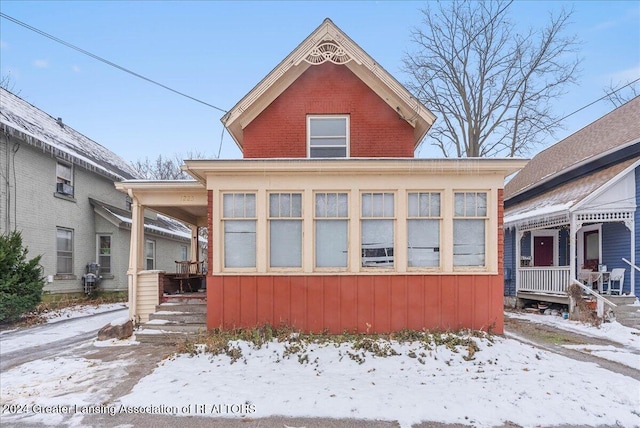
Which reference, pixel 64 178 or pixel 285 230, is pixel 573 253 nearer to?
pixel 285 230

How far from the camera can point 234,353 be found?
6281 mm

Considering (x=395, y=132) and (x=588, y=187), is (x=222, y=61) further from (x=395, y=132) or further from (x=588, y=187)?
(x=588, y=187)

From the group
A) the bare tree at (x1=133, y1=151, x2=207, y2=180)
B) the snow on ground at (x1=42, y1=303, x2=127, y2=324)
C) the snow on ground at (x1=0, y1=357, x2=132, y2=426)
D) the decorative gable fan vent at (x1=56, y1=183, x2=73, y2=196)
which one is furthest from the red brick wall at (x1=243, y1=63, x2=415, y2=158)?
the bare tree at (x1=133, y1=151, x2=207, y2=180)

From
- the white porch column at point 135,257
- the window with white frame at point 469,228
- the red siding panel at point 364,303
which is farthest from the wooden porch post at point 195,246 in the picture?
the window with white frame at point 469,228

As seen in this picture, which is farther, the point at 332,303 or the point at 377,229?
the point at 377,229

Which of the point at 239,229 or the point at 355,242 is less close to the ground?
the point at 239,229

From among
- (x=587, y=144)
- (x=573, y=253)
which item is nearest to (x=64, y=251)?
(x=573, y=253)

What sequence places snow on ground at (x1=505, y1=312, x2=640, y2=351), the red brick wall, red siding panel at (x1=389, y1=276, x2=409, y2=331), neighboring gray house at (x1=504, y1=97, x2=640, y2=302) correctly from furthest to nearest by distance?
neighboring gray house at (x1=504, y1=97, x2=640, y2=302) → the red brick wall → snow on ground at (x1=505, y1=312, x2=640, y2=351) → red siding panel at (x1=389, y1=276, x2=409, y2=331)

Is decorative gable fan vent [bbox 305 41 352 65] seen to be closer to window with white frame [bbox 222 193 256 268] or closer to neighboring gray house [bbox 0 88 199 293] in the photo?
window with white frame [bbox 222 193 256 268]

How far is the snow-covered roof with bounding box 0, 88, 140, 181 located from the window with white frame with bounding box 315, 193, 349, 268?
36.2 feet

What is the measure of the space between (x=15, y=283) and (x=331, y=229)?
9.12 metres

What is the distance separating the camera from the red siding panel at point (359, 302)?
7418mm

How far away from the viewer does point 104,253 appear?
51.4 feet

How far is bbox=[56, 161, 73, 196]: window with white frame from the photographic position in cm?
1401
